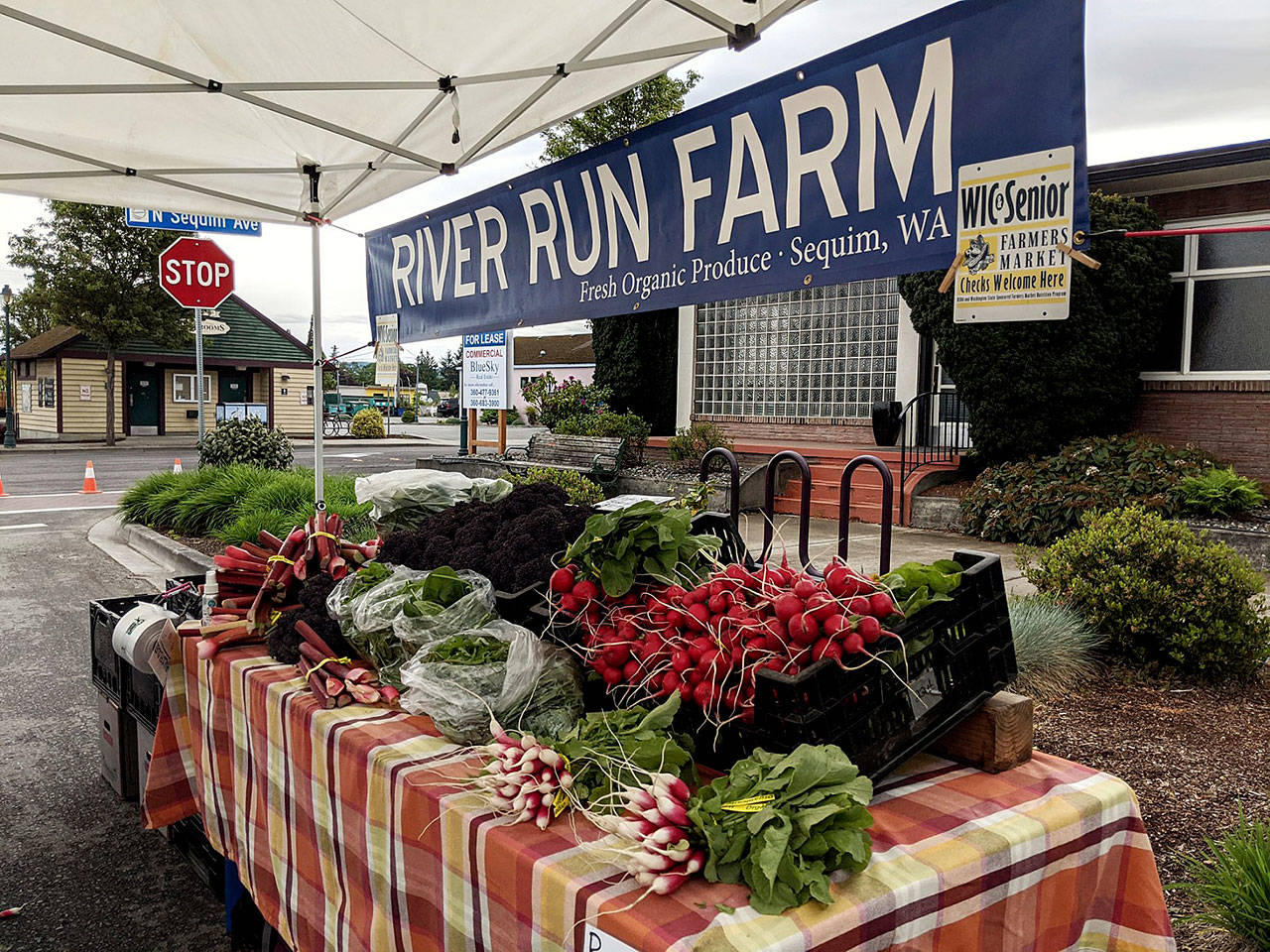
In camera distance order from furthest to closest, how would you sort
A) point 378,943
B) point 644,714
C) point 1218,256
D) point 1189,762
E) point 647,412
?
point 647,412, point 1218,256, point 1189,762, point 378,943, point 644,714

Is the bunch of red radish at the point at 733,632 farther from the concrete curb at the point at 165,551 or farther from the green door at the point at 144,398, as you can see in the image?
the green door at the point at 144,398

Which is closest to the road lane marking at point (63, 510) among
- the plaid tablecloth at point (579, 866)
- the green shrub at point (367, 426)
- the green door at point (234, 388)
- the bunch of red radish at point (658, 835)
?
the plaid tablecloth at point (579, 866)

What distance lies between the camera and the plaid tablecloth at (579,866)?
1.52 metres

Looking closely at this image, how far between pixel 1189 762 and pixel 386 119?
458 centimetres

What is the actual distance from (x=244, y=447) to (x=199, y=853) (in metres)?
11.2

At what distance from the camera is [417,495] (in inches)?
151

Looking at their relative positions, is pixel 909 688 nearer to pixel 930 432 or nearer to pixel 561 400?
pixel 930 432

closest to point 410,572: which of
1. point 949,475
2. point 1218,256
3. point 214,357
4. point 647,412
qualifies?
point 949,475

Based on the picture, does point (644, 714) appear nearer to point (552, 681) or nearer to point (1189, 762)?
point (552, 681)

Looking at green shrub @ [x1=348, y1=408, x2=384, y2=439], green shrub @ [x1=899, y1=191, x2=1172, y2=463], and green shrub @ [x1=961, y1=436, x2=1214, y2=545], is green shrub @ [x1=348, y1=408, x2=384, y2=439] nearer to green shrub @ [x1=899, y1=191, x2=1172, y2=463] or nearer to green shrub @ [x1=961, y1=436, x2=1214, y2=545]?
green shrub @ [x1=899, y1=191, x2=1172, y2=463]

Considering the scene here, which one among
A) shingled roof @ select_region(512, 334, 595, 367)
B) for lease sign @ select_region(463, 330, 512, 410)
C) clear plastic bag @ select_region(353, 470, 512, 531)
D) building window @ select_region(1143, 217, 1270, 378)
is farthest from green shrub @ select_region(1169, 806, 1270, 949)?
shingled roof @ select_region(512, 334, 595, 367)

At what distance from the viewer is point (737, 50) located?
102 inches

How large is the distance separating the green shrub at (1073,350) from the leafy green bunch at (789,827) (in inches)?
380

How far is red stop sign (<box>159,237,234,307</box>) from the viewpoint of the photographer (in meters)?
11.6
